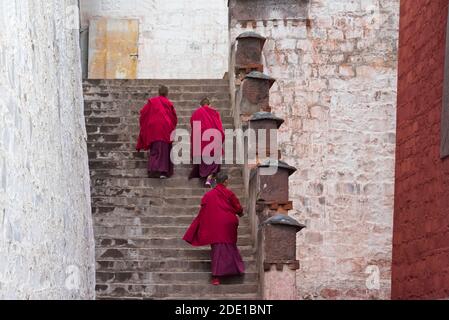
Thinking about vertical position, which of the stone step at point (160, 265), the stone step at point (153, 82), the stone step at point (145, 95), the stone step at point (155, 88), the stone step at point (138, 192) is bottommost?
the stone step at point (160, 265)

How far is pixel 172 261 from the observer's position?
503 inches

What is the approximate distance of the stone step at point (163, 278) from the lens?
492 inches

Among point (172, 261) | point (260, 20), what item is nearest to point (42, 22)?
point (172, 261)

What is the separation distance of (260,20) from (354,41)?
138cm

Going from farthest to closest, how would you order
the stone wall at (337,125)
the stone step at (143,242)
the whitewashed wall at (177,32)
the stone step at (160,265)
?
the whitewashed wall at (177,32), the stone wall at (337,125), the stone step at (143,242), the stone step at (160,265)

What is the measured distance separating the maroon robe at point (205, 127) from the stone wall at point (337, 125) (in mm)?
2163

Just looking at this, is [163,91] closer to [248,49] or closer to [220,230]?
[248,49]

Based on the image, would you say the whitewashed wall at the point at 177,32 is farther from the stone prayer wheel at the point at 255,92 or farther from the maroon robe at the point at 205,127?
the stone prayer wheel at the point at 255,92

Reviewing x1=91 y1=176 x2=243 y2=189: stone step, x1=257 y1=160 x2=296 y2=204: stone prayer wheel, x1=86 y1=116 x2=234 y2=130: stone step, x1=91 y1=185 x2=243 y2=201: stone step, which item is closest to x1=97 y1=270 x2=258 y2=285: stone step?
x1=257 y1=160 x2=296 y2=204: stone prayer wheel

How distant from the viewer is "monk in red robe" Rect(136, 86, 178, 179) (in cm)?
1407

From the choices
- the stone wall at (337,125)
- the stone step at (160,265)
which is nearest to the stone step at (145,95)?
the stone wall at (337,125)

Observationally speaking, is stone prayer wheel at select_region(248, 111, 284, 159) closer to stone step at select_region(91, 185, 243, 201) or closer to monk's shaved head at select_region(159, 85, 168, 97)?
stone step at select_region(91, 185, 243, 201)

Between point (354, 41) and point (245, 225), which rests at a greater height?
point (354, 41)

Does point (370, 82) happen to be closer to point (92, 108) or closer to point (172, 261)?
point (92, 108)
